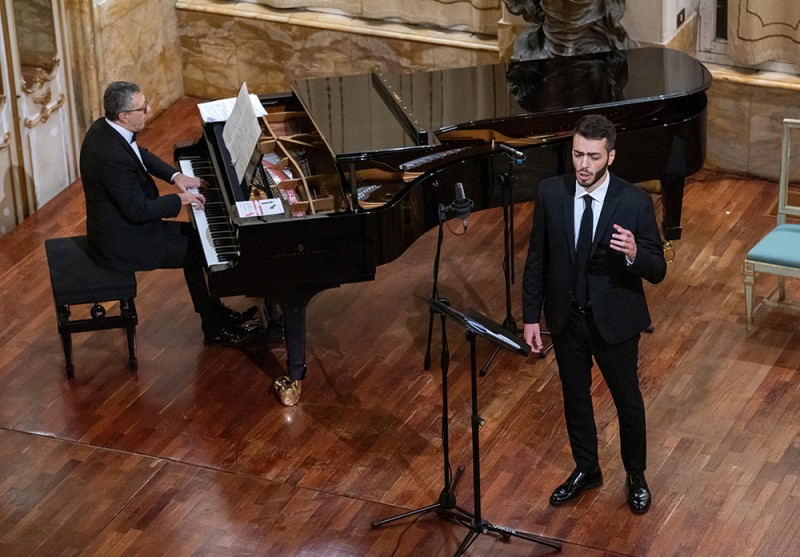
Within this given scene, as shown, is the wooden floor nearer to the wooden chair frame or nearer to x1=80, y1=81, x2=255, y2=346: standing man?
the wooden chair frame

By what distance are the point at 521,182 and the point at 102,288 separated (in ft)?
6.31

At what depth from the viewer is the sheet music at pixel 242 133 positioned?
5.79 m

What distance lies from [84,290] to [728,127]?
3930 mm

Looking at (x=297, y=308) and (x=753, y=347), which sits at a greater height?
(x=297, y=308)

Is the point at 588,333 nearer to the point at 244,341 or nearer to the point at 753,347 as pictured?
the point at 753,347

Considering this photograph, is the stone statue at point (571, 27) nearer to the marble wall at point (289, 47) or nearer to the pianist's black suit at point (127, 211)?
the marble wall at point (289, 47)

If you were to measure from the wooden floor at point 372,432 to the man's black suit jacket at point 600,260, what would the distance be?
859 millimetres

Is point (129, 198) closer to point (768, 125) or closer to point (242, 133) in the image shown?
point (242, 133)

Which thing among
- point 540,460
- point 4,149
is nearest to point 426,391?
point 540,460

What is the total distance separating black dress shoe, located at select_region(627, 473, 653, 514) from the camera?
532 centimetres

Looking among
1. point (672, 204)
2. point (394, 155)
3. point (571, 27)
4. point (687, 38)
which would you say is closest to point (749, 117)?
point (687, 38)

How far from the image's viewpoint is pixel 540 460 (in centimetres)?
570

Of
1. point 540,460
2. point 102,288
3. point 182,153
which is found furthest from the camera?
point 182,153

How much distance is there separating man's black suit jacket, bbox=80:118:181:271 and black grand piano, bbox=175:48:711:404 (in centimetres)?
24
